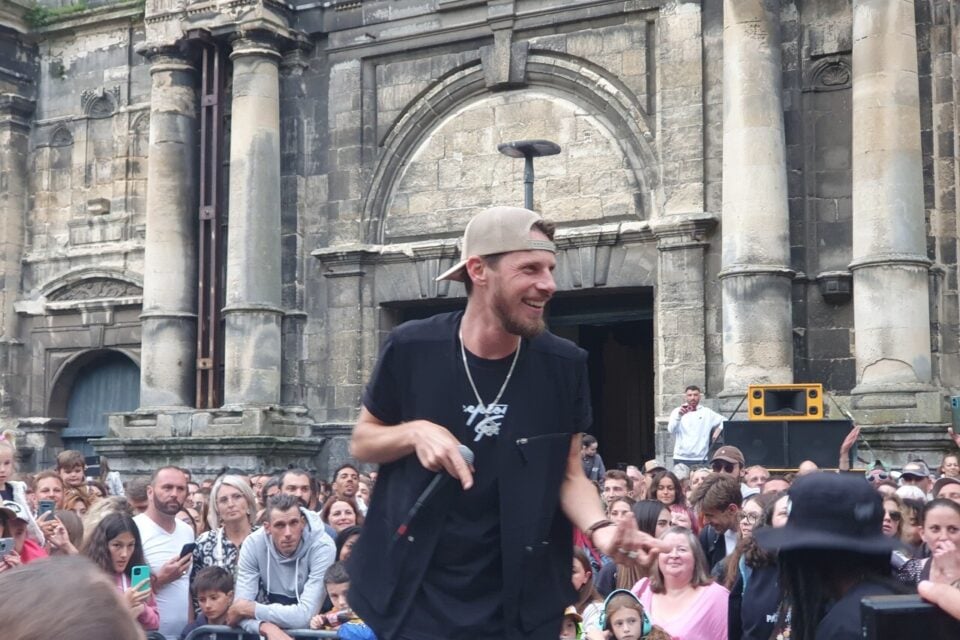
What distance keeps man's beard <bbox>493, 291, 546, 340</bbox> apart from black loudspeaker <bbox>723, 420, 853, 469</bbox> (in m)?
11.4

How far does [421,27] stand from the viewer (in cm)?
2200

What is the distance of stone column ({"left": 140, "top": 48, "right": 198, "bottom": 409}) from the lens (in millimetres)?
22828

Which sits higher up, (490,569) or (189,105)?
(189,105)

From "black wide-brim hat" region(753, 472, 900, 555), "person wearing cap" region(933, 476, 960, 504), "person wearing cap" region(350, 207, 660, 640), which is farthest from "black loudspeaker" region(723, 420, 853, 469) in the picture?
"black wide-brim hat" region(753, 472, 900, 555)

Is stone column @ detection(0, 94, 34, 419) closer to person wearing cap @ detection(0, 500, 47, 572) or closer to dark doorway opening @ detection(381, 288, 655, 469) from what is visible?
dark doorway opening @ detection(381, 288, 655, 469)

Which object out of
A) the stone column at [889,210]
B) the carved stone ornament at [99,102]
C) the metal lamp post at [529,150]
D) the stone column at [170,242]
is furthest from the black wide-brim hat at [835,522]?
the carved stone ornament at [99,102]

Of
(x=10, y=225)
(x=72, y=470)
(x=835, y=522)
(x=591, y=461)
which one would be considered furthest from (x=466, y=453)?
(x=10, y=225)

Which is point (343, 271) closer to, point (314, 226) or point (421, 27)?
point (314, 226)

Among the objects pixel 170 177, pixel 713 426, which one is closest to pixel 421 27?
pixel 170 177

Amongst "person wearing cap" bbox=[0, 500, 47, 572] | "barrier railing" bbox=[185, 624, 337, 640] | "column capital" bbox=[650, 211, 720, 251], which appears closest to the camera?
"person wearing cap" bbox=[0, 500, 47, 572]

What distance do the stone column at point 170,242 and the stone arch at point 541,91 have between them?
3161 mm

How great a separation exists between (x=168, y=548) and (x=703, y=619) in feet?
13.2

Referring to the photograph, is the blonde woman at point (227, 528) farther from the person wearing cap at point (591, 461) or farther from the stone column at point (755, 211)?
the stone column at point (755, 211)

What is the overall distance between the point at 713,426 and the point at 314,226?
8320 millimetres
